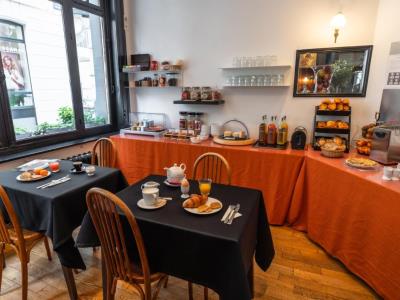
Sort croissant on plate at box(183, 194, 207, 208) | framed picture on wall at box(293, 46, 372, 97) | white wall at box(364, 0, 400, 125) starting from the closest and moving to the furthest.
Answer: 1. croissant on plate at box(183, 194, 207, 208)
2. white wall at box(364, 0, 400, 125)
3. framed picture on wall at box(293, 46, 372, 97)

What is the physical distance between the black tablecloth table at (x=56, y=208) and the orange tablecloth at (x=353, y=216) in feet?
5.92

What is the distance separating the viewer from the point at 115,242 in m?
1.15

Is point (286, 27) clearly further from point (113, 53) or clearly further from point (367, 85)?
point (113, 53)

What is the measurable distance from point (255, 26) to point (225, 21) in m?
0.37

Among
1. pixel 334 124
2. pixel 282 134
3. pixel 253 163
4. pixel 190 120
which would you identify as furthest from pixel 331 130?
pixel 190 120

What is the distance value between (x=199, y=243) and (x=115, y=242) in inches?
16.0

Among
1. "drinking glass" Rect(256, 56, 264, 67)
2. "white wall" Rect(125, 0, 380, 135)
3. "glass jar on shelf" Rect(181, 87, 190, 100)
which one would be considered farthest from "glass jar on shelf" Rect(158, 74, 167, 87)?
"drinking glass" Rect(256, 56, 264, 67)

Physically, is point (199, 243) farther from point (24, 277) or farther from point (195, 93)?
point (195, 93)

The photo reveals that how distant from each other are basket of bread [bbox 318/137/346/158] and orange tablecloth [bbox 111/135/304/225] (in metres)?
0.20

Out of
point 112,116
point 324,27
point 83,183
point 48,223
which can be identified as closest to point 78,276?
point 48,223

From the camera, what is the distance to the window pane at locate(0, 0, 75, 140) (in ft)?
7.83

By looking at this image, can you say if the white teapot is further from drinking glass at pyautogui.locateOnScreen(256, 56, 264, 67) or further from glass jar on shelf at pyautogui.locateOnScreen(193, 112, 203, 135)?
drinking glass at pyautogui.locateOnScreen(256, 56, 264, 67)

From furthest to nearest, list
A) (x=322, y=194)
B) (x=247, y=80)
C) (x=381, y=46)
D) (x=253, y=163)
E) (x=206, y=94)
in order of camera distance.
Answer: (x=206, y=94), (x=247, y=80), (x=253, y=163), (x=381, y=46), (x=322, y=194)

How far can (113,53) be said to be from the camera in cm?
339
